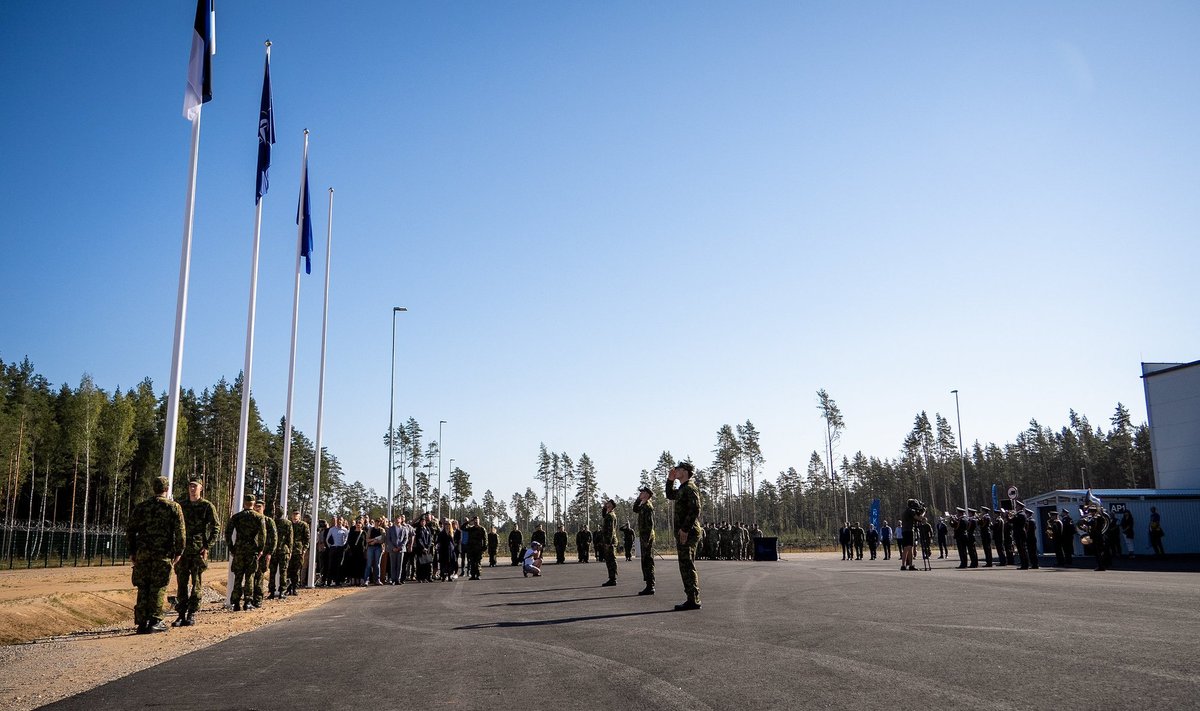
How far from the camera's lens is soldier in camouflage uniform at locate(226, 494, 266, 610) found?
1444 cm

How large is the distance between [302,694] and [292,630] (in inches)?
216

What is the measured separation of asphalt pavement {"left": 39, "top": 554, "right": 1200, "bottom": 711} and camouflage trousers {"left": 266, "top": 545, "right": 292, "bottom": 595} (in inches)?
221

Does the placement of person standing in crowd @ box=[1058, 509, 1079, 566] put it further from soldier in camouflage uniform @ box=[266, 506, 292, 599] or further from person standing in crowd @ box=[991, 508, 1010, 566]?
soldier in camouflage uniform @ box=[266, 506, 292, 599]

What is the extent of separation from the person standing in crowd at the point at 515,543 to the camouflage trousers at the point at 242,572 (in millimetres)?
23551

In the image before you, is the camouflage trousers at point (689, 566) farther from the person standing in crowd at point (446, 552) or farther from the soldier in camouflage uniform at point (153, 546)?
the person standing in crowd at point (446, 552)

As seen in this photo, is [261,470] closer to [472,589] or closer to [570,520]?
[570,520]

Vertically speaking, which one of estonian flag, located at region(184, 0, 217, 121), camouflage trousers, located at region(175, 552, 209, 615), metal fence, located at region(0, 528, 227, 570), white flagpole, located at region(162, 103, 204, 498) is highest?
estonian flag, located at region(184, 0, 217, 121)

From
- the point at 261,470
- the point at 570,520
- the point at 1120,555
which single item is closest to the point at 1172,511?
the point at 1120,555

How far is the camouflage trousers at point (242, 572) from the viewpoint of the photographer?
14.6m

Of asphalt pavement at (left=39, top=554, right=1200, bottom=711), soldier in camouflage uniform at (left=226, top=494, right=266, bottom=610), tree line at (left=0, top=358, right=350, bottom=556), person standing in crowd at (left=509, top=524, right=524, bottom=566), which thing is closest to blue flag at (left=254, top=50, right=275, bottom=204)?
soldier in camouflage uniform at (left=226, top=494, right=266, bottom=610)

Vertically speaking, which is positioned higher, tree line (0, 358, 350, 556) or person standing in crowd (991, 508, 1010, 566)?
tree line (0, 358, 350, 556)

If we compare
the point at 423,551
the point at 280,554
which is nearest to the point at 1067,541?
the point at 423,551

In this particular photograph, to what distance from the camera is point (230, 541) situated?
15523mm

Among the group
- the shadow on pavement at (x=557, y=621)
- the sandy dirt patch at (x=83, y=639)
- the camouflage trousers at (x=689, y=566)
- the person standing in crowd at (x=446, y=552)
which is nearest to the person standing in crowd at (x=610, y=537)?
the camouflage trousers at (x=689, y=566)
